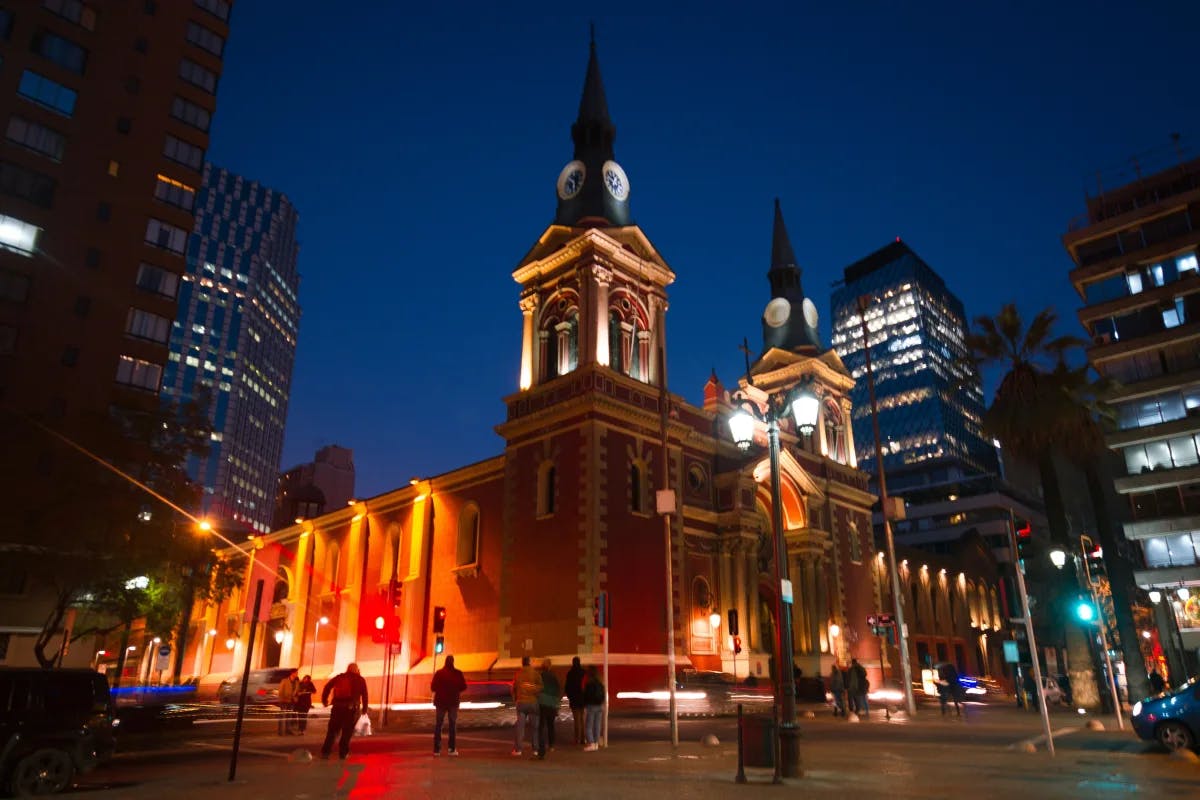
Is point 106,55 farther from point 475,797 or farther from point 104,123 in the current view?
point 475,797

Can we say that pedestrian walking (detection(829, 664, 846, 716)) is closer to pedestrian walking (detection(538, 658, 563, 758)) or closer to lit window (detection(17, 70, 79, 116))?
pedestrian walking (detection(538, 658, 563, 758))

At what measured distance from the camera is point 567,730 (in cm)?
2273

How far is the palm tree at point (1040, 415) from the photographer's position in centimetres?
2723

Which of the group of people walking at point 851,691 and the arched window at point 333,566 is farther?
the arched window at point 333,566

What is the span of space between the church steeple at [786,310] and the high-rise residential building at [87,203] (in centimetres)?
3418

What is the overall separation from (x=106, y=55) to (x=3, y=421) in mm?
22471

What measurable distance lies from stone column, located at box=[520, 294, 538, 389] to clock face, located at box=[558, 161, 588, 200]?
5347 mm

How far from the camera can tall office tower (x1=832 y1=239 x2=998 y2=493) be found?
128 meters

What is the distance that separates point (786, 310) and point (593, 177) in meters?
17.2

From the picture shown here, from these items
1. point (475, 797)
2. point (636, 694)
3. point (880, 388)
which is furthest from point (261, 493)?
point (475, 797)

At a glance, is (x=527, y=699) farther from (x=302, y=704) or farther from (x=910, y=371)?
(x=910, y=371)

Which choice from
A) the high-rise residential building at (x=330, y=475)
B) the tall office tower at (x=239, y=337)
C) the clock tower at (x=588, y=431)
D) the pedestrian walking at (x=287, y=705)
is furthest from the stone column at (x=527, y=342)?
the tall office tower at (x=239, y=337)

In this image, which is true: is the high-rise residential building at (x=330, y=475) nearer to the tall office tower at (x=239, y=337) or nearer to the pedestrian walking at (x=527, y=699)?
the tall office tower at (x=239, y=337)

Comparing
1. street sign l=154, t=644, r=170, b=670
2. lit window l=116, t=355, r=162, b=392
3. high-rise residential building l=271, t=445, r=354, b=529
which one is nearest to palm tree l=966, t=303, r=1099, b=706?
lit window l=116, t=355, r=162, b=392
